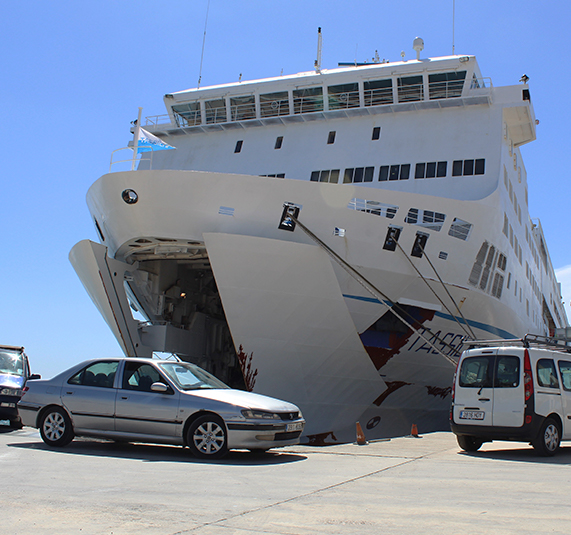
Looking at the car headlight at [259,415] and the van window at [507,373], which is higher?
the van window at [507,373]

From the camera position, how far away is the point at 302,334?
11242 millimetres

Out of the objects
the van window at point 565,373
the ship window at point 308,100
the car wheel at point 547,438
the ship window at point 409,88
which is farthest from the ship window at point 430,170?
the car wheel at point 547,438

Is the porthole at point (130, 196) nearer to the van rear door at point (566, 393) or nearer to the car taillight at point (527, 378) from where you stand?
the car taillight at point (527, 378)

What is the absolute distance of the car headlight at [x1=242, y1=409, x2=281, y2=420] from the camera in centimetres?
657

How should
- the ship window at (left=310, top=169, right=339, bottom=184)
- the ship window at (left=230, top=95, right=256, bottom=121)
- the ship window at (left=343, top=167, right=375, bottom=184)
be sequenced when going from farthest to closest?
1. the ship window at (left=230, top=95, right=256, bottom=121)
2. the ship window at (left=310, top=169, right=339, bottom=184)
3. the ship window at (left=343, top=167, right=375, bottom=184)

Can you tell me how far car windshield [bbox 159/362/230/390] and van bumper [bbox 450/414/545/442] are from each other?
10.3 ft

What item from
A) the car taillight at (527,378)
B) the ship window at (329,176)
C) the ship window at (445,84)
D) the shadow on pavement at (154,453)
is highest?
the ship window at (445,84)

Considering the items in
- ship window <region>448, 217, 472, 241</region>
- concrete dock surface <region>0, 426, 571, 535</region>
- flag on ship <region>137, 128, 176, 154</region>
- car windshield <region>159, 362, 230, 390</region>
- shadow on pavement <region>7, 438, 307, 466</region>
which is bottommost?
shadow on pavement <region>7, 438, 307, 466</region>

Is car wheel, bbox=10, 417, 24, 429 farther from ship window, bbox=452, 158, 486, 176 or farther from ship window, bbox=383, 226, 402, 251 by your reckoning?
ship window, bbox=452, 158, 486, 176

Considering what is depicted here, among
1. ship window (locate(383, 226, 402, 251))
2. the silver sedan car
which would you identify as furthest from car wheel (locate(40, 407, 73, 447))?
ship window (locate(383, 226, 402, 251))

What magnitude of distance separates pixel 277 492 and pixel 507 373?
4221 mm

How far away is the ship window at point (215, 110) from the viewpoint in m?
17.5

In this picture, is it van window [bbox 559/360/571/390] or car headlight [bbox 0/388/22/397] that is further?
car headlight [bbox 0/388/22/397]

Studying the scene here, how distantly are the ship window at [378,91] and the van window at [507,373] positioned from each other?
9954 mm
